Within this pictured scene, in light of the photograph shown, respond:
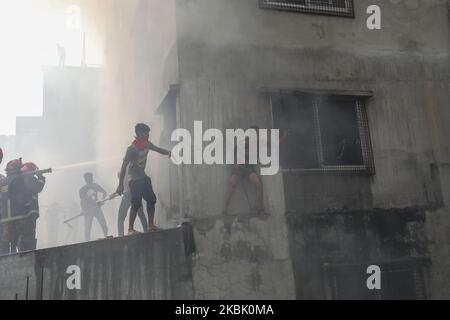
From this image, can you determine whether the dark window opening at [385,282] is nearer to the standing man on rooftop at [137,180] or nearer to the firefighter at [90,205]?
the standing man on rooftop at [137,180]

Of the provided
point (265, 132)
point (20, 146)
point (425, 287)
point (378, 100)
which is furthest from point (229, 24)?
point (20, 146)

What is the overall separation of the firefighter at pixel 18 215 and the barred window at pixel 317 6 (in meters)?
5.06

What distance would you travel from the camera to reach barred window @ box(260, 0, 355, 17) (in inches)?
305

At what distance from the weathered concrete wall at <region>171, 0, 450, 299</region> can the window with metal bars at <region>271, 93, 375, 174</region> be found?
181 millimetres

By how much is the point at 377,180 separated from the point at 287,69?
2.38 meters

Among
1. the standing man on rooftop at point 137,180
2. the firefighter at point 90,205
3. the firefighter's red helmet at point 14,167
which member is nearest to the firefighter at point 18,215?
the firefighter's red helmet at point 14,167

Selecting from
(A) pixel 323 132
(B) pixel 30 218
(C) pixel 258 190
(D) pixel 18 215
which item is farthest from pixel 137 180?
(A) pixel 323 132

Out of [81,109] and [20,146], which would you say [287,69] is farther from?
[20,146]

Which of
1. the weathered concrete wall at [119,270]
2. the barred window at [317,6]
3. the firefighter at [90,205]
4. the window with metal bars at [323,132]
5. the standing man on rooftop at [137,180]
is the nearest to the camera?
the weathered concrete wall at [119,270]

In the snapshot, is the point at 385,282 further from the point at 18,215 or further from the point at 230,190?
the point at 18,215

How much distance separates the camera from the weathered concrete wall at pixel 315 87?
660 centimetres

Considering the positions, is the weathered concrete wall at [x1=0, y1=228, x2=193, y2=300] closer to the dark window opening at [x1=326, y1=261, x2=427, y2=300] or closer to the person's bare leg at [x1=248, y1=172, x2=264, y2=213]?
the person's bare leg at [x1=248, y1=172, x2=264, y2=213]

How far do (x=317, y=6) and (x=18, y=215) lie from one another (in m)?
6.26

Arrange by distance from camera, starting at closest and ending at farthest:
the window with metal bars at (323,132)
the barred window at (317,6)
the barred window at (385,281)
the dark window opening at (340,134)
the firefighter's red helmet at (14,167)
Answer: the barred window at (385,281)
the window with metal bars at (323,132)
the dark window opening at (340,134)
the barred window at (317,6)
the firefighter's red helmet at (14,167)
